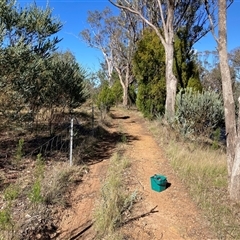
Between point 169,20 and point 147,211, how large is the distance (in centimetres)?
839

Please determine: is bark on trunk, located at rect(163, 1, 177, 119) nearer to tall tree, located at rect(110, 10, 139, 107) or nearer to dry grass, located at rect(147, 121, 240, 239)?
dry grass, located at rect(147, 121, 240, 239)

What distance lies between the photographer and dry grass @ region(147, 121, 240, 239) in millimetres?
4047

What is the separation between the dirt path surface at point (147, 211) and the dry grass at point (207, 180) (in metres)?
0.18

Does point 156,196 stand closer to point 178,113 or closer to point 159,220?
point 159,220

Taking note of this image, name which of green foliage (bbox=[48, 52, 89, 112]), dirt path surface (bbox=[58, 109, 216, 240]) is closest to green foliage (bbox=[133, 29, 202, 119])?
green foliage (bbox=[48, 52, 89, 112])

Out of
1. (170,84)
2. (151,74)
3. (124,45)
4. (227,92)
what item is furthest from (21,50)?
(124,45)

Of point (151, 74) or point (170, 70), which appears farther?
point (151, 74)

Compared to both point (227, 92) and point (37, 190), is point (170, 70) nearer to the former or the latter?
point (227, 92)

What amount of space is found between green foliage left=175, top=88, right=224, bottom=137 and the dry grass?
52cm

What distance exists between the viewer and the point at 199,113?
358 inches

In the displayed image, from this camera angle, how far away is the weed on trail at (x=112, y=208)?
11.8ft

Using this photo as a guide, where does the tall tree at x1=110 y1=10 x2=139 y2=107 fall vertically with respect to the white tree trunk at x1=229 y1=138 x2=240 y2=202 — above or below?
above

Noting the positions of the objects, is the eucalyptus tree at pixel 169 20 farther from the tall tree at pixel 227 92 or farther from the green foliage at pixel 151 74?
the tall tree at pixel 227 92

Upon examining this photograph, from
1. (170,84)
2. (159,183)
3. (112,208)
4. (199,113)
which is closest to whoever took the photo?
(112,208)
